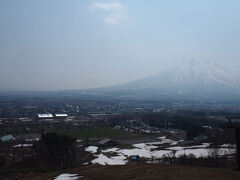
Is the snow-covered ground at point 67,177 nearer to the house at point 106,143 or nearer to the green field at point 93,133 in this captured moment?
the house at point 106,143

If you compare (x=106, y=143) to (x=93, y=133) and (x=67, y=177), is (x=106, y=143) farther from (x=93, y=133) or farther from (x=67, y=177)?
(x=67, y=177)

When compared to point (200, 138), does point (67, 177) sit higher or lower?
higher

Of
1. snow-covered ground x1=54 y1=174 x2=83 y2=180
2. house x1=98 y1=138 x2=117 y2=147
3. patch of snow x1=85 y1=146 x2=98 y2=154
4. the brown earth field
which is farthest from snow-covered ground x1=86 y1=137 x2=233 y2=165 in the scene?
the brown earth field

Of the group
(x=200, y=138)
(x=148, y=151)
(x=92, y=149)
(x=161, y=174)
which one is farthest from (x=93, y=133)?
(x=161, y=174)

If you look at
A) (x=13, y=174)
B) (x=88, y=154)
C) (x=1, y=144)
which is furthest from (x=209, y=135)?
(x=13, y=174)

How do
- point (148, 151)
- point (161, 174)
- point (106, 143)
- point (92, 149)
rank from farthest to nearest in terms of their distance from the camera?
point (106, 143) → point (92, 149) → point (148, 151) → point (161, 174)

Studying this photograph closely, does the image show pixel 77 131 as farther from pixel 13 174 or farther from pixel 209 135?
pixel 13 174

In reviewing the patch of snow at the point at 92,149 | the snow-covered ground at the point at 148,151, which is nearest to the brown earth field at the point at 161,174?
the snow-covered ground at the point at 148,151

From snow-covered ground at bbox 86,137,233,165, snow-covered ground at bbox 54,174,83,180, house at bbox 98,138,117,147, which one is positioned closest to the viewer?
snow-covered ground at bbox 54,174,83,180

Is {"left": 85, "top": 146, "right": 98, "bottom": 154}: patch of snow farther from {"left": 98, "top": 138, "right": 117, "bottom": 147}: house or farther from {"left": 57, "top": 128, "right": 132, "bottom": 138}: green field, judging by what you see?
{"left": 57, "top": 128, "right": 132, "bottom": 138}: green field

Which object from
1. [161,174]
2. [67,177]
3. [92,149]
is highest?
[161,174]

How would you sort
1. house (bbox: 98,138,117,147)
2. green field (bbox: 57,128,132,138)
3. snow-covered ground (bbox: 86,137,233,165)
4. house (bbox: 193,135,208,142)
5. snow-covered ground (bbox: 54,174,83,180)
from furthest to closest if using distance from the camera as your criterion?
green field (bbox: 57,128,132,138) → house (bbox: 193,135,208,142) → house (bbox: 98,138,117,147) → snow-covered ground (bbox: 86,137,233,165) → snow-covered ground (bbox: 54,174,83,180)
